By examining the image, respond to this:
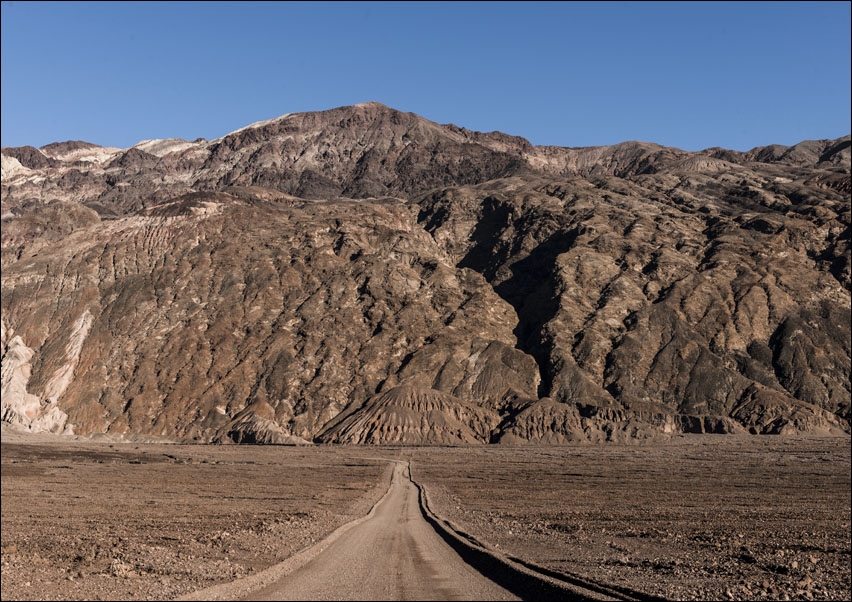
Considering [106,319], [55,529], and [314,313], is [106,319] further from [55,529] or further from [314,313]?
[55,529]

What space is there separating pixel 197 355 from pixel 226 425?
2098 centimetres

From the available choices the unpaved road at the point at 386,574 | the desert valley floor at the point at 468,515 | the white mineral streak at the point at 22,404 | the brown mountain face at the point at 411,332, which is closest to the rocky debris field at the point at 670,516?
the desert valley floor at the point at 468,515

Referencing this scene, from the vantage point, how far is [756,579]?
27031mm

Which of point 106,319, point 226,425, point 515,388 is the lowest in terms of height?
point 226,425

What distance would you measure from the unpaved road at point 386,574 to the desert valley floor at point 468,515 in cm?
235

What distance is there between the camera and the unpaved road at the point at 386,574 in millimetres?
21719

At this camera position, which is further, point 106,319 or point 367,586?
point 106,319

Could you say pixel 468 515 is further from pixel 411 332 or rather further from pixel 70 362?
pixel 70 362

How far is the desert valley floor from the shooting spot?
26.5 metres

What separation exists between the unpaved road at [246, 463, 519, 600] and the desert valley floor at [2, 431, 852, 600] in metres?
2.35

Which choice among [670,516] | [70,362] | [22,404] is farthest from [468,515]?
[70,362]

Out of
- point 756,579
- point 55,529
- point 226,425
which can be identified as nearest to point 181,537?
point 55,529

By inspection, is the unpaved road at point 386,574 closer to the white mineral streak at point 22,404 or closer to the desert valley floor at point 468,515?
the desert valley floor at point 468,515

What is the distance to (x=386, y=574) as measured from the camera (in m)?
24.6
